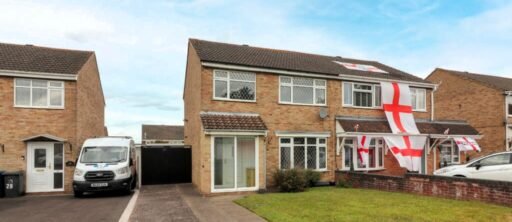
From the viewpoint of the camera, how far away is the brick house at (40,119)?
601 inches

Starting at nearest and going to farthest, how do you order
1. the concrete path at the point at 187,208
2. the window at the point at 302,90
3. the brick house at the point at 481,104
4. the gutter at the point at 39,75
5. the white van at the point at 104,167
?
the concrete path at the point at 187,208 < the white van at the point at 104,167 < the gutter at the point at 39,75 < the window at the point at 302,90 < the brick house at the point at 481,104

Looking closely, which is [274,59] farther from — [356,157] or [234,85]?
[356,157]

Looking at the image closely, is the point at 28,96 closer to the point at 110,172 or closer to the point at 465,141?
the point at 110,172

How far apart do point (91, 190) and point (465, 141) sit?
17.1 m

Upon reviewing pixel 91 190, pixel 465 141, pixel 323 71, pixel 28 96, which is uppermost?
pixel 323 71

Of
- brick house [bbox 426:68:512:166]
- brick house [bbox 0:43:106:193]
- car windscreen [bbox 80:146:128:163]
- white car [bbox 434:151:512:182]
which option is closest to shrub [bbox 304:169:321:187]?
white car [bbox 434:151:512:182]

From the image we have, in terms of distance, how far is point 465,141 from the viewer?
62.1 ft

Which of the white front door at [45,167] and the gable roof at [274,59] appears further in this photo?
the gable roof at [274,59]

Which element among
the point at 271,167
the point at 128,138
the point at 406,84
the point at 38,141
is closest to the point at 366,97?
the point at 406,84

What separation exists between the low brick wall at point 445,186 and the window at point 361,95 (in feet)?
13.7

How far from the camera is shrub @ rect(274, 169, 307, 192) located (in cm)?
1408

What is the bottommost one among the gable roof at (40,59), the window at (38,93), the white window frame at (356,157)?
the white window frame at (356,157)

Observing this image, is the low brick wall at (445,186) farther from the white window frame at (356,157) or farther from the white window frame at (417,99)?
the white window frame at (417,99)

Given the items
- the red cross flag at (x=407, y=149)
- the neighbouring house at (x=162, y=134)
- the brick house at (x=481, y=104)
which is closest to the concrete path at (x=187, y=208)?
the red cross flag at (x=407, y=149)
